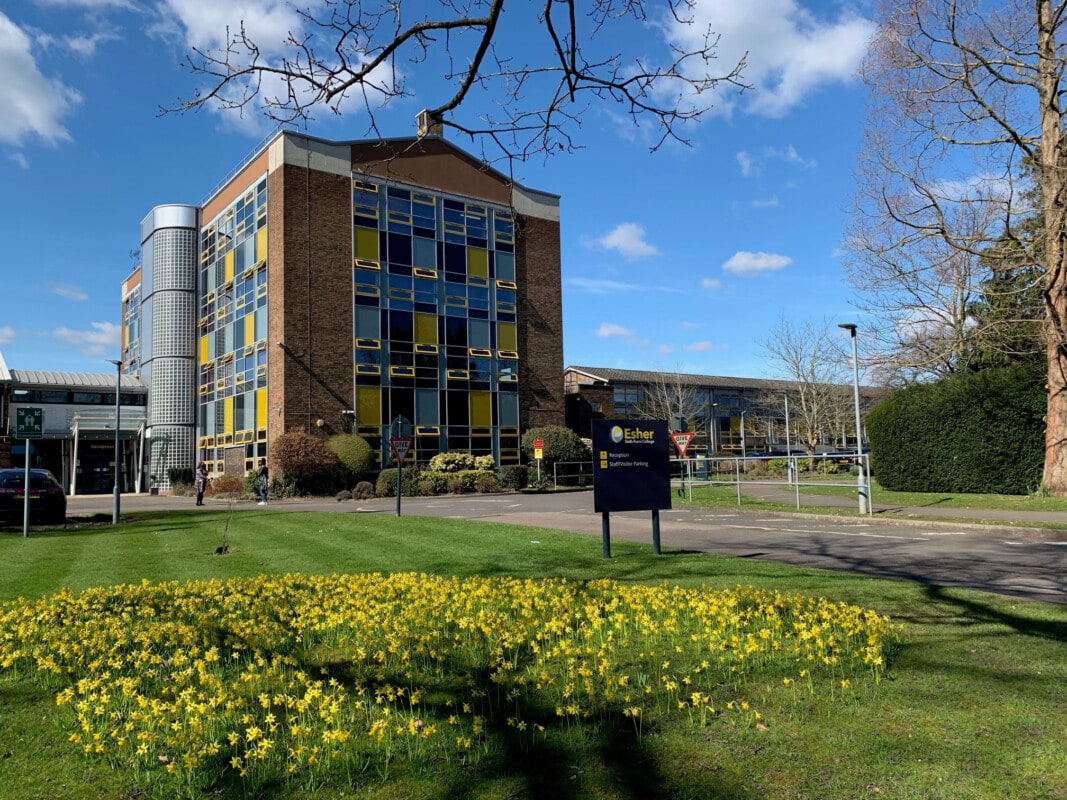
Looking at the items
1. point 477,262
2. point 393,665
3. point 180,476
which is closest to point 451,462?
point 477,262

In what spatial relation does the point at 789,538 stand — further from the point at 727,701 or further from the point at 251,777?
the point at 251,777

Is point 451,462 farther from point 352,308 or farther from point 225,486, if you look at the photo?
point 225,486

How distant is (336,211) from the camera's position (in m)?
36.2

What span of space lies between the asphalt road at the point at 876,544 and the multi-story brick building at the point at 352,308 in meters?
18.9

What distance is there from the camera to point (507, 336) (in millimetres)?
41969

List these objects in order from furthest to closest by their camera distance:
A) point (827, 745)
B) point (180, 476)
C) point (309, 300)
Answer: point (180, 476) < point (309, 300) < point (827, 745)

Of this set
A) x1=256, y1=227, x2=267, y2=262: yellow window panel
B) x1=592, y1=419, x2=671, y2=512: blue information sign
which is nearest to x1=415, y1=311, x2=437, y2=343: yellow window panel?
x1=256, y1=227, x2=267, y2=262: yellow window panel

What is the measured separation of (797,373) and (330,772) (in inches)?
1910

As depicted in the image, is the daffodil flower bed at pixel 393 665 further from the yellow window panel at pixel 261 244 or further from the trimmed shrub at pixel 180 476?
the trimmed shrub at pixel 180 476

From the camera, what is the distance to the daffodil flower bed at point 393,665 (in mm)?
3889

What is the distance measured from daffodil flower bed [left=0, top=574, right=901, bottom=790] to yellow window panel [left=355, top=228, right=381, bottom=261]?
30973mm

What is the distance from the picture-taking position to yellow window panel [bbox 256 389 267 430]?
35781mm

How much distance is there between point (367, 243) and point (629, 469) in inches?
1153

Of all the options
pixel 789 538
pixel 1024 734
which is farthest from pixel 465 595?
pixel 789 538
